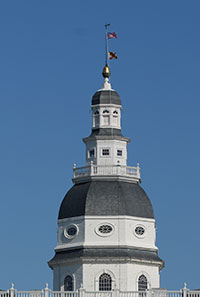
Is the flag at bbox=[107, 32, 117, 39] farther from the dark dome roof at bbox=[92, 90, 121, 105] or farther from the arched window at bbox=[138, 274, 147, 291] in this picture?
the arched window at bbox=[138, 274, 147, 291]

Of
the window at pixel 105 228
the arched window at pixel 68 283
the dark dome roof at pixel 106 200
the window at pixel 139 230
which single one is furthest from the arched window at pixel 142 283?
the arched window at pixel 68 283

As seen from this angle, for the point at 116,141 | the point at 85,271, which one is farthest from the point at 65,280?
the point at 116,141

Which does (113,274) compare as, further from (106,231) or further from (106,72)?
(106,72)

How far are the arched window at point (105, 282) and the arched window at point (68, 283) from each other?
2.85 meters

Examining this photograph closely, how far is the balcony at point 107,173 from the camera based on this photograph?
187125mm

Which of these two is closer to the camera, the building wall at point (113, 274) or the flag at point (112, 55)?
the building wall at point (113, 274)

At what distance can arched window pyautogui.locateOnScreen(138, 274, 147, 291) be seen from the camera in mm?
182875

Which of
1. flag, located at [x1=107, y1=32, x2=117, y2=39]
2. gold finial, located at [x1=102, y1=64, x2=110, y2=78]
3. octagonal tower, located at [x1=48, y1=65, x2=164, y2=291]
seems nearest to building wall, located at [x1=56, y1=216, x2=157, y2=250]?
octagonal tower, located at [x1=48, y1=65, x2=164, y2=291]

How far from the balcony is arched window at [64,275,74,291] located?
33.3 ft

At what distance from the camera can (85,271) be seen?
599 ft

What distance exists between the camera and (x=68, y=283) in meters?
184

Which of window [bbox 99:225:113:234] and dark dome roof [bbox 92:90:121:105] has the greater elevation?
dark dome roof [bbox 92:90:121:105]

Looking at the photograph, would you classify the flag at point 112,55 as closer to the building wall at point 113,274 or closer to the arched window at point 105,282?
the building wall at point 113,274

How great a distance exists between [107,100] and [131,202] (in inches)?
468
